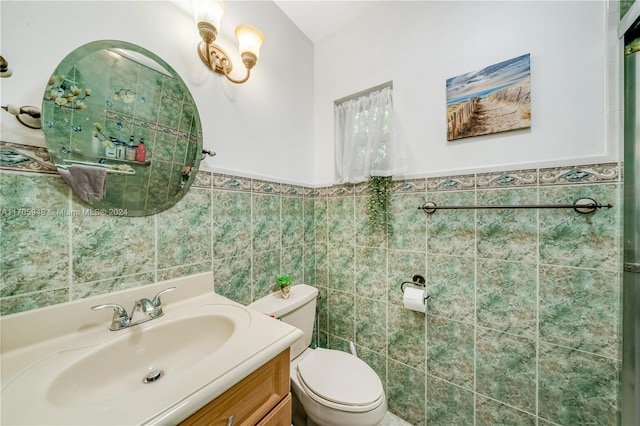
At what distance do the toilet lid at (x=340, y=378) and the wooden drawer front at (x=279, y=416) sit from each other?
0.98 feet

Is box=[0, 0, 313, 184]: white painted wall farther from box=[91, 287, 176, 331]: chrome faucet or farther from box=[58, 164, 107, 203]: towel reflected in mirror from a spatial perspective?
box=[91, 287, 176, 331]: chrome faucet

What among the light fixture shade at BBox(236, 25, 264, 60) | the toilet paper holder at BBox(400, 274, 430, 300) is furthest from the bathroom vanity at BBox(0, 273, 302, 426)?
the light fixture shade at BBox(236, 25, 264, 60)

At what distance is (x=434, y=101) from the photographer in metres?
1.25

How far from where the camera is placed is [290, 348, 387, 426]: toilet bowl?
964mm

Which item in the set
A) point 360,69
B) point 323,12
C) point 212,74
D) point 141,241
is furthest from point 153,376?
point 323,12

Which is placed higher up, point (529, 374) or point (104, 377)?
point (104, 377)

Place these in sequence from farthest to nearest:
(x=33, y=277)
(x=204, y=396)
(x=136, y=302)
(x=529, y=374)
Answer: (x=529, y=374)
(x=136, y=302)
(x=33, y=277)
(x=204, y=396)

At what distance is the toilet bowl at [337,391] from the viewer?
964 mm

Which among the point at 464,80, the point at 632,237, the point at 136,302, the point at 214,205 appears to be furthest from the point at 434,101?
the point at 136,302

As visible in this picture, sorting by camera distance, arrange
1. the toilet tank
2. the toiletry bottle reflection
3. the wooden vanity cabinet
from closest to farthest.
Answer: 1. the wooden vanity cabinet
2. the toiletry bottle reflection
3. the toilet tank

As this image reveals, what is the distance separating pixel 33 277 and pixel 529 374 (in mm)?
1949

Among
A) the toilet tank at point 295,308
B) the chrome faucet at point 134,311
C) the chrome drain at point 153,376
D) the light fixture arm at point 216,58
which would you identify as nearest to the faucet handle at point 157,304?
the chrome faucet at point 134,311

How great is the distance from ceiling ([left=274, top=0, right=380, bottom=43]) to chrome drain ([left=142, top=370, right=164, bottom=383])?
2.10 meters

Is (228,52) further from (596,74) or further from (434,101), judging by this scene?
(596,74)
